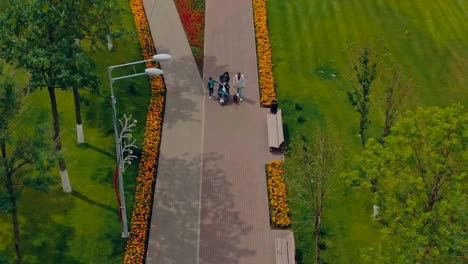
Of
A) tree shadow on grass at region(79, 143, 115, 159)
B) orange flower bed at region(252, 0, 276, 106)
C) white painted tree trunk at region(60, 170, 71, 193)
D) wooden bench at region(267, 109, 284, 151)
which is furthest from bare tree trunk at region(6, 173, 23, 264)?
orange flower bed at region(252, 0, 276, 106)

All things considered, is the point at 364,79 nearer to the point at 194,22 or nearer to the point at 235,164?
the point at 235,164

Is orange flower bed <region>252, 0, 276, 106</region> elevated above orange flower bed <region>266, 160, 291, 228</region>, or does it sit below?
above

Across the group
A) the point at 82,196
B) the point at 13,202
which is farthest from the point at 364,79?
the point at 13,202

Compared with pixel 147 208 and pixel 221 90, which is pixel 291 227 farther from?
pixel 221 90

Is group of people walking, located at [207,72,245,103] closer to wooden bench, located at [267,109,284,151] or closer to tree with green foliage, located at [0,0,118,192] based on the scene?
wooden bench, located at [267,109,284,151]

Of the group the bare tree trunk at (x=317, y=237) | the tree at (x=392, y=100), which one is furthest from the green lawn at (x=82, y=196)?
the tree at (x=392, y=100)

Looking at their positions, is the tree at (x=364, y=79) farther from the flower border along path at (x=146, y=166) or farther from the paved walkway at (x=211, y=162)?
the flower border along path at (x=146, y=166)

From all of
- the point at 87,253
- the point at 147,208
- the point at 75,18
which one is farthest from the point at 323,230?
the point at 75,18
